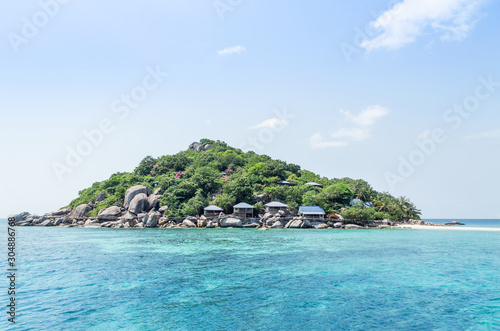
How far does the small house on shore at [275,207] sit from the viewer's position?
52.5 meters

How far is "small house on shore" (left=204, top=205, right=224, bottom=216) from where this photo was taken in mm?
50859

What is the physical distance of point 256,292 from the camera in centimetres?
1230

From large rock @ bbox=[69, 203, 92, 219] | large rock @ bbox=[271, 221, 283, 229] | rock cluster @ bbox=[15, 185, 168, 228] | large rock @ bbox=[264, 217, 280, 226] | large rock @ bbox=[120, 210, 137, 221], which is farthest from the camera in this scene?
large rock @ bbox=[69, 203, 92, 219]

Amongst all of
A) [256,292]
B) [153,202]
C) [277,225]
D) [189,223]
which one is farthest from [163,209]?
[256,292]

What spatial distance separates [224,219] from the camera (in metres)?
50.2

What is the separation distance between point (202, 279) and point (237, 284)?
2076 mm

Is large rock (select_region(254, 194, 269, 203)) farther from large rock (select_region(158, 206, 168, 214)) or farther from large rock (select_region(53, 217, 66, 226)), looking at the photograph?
large rock (select_region(53, 217, 66, 226))

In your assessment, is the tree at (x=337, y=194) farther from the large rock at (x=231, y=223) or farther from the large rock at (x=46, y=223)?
the large rock at (x=46, y=223)

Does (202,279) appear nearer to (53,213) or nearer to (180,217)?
(180,217)

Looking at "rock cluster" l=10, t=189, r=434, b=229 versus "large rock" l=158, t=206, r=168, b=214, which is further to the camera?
"large rock" l=158, t=206, r=168, b=214

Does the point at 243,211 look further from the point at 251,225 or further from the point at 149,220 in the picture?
the point at 149,220

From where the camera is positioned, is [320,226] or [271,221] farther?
[271,221]

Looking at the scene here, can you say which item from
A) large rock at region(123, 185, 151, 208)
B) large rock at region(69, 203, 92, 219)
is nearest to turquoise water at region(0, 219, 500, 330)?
large rock at region(123, 185, 151, 208)

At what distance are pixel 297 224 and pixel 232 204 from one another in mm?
12921
